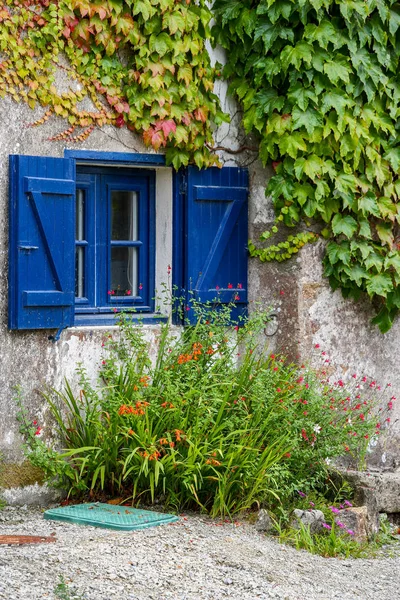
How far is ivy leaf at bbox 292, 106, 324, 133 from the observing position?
802cm

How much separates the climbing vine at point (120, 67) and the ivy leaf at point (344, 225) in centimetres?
107

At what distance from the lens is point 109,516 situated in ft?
21.5

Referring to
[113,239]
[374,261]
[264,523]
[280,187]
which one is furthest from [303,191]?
[264,523]

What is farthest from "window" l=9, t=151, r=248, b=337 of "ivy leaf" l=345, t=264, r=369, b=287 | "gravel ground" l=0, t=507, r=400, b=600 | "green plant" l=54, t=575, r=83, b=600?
"green plant" l=54, t=575, r=83, b=600

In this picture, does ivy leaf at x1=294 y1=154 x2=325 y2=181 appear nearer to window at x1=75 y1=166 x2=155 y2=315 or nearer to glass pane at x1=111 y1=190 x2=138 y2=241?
Answer: window at x1=75 y1=166 x2=155 y2=315

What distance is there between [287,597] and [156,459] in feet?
4.67

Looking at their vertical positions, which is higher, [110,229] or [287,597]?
[110,229]

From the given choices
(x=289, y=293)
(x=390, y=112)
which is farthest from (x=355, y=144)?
(x=289, y=293)

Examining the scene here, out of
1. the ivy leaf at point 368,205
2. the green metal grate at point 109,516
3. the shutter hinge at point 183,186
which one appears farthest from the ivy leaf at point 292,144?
the green metal grate at point 109,516

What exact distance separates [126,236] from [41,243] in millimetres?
1117

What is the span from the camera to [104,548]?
19.3 feet

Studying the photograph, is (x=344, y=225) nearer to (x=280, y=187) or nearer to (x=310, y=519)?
(x=280, y=187)

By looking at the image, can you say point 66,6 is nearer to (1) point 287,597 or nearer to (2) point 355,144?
(2) point 355,144

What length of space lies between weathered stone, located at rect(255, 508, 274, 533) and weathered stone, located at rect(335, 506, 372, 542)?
0.49m
